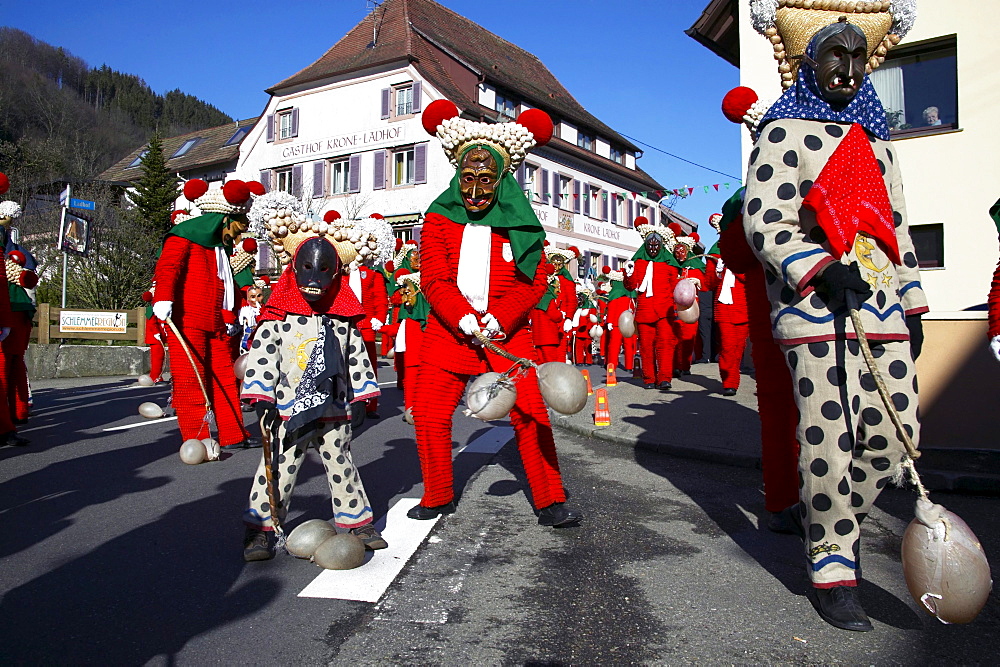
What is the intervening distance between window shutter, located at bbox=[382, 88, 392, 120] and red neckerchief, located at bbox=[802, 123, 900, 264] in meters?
33.3

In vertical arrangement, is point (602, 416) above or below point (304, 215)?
below

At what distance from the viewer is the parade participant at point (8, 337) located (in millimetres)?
6934

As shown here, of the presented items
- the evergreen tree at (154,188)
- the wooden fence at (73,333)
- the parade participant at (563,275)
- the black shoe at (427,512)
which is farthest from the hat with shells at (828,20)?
the evergreen tree at (154,188)

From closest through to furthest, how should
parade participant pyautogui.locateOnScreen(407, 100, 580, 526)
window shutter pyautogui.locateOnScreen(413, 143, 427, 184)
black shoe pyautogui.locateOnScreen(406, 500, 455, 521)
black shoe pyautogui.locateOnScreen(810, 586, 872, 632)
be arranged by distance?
black shoe pyautogui.locateOnScreen(810, 586, 872, 632), parade participant pyautogui.locateOnScreen(407, 100, 580, 526), black shoe pyautogui.locateOnScreen(406, 500, 455, 521), window shutter pyautogui.locateOnScreen(413, 143, 427, 184)

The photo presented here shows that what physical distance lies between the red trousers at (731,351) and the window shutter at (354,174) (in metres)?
27.6

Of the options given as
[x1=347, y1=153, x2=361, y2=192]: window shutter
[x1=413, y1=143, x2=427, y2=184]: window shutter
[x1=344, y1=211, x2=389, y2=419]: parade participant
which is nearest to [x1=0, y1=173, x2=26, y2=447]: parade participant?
[x1=344, y1=211, x2=389, y2=419]: parade participant

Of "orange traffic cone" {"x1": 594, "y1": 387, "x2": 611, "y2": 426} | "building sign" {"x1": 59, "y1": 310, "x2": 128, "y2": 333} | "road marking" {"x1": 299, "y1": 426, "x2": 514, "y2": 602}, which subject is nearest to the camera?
"road marking" {"x1": 299, "y1": 426, "x2": 514, "y2": 602}

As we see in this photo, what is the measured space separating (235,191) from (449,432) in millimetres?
3133

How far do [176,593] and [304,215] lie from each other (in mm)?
2020

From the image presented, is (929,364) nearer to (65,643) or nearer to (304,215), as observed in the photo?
(304,215)

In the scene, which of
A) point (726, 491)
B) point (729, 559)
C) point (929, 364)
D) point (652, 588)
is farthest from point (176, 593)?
point (929, 364)

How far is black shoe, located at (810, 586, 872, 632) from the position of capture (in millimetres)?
2832

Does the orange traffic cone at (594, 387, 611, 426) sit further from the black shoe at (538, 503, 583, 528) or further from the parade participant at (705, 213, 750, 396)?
the black shoe at (538, 503, 583, 528)

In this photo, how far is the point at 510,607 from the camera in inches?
122
